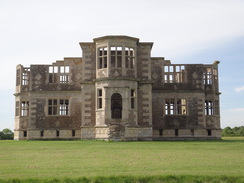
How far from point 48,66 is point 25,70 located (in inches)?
126

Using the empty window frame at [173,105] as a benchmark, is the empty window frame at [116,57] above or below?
above

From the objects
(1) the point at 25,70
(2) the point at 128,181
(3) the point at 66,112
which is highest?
(1) the point at 25,70

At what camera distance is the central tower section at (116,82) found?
3312 cm

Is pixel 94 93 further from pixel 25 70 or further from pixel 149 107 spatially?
pixel 25 70

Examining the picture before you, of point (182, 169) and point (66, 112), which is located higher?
point (66, 112)

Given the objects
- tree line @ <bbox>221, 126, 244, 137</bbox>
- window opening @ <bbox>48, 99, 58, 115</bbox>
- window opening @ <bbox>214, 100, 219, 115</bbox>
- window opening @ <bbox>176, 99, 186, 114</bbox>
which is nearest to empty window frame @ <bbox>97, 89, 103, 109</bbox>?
window opening @ <bbox>48, 99, 58, 115</bbox>

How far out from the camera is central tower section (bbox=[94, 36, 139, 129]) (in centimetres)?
3312

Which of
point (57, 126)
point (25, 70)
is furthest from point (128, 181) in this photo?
point (25, 70)

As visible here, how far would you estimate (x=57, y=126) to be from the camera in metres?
38.2

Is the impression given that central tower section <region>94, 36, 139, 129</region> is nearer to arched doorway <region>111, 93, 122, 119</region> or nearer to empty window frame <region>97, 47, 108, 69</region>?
empty window frame <region>97, 47, 108, 69</region>

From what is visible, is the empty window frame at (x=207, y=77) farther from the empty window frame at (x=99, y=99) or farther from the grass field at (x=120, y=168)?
the grass field at (x=120, y=168)

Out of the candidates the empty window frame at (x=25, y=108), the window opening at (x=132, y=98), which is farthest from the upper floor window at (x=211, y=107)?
the empty window frame at (x=25, y=108)

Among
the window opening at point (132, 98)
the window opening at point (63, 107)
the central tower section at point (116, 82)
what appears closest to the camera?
the central tower section at point (116, 82)

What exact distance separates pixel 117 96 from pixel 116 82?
550 cm
